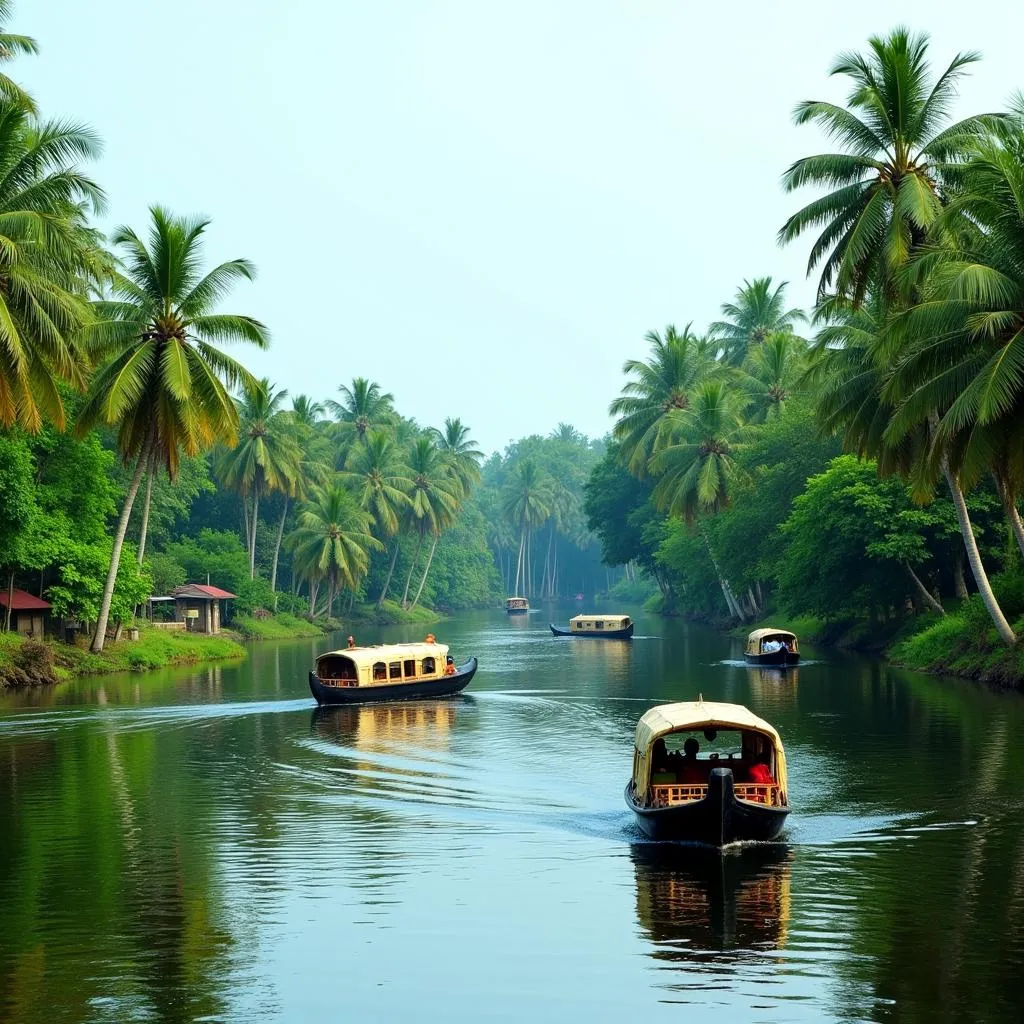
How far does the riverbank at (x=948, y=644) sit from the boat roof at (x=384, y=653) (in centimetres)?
1685

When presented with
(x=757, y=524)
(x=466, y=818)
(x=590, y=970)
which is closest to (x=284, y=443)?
(x=757, y=524)

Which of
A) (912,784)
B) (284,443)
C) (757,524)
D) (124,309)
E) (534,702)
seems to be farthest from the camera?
(284,443)

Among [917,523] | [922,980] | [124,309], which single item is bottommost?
[922,980]

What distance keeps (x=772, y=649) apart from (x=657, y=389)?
3519cm

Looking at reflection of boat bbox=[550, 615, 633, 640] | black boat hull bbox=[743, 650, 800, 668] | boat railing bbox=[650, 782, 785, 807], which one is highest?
reflection of boat bbox=[550, 615, 633, 640]

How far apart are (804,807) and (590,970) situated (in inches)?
395

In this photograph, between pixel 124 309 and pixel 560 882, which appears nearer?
pixel 560 882

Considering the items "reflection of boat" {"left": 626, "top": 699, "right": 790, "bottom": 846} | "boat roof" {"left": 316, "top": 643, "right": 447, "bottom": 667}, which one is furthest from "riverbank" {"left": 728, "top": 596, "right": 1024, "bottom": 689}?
"reflection of boat" {"left": 626, "top": 699, "right": 790, "bottom": 846}

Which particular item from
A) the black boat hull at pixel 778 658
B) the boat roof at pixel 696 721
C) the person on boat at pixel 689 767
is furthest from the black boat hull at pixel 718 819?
the black boat hull at pixel 778 658

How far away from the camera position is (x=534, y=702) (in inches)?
1623

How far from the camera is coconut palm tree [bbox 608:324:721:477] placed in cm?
8406

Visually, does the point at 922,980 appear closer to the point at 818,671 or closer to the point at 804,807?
the point at 804,807

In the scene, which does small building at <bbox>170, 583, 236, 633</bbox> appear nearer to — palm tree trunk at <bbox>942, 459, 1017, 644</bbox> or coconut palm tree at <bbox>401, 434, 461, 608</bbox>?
coconut palm tree at <bbox>401, 434, 461, 608</bbox>

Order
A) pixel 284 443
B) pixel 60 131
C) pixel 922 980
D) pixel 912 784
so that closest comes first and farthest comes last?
pixel 922 980 < pixel 912 784 < pixel 60 131 < pixel 284 443
